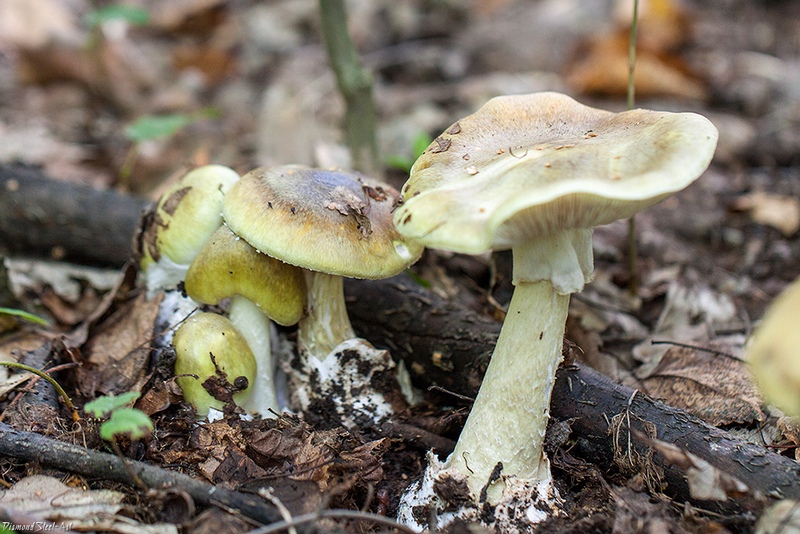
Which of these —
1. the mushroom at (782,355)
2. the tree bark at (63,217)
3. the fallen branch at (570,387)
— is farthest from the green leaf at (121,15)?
the mushroom at (782,355)

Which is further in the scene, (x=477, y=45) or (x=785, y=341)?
(x=477, y=45)

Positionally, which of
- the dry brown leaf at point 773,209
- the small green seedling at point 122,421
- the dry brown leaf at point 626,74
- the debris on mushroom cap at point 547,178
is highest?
the debris on mushroom cap at point 547,178

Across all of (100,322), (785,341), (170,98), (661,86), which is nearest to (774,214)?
(661,86)

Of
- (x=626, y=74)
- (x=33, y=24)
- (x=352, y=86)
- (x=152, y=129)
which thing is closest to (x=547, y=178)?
(x=352, y=86)

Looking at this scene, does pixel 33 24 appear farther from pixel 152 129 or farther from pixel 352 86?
pixel 352 86

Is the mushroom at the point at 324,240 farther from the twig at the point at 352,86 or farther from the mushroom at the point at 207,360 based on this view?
the twig at the point at 352,86

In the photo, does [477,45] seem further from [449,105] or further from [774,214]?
[774,214]
